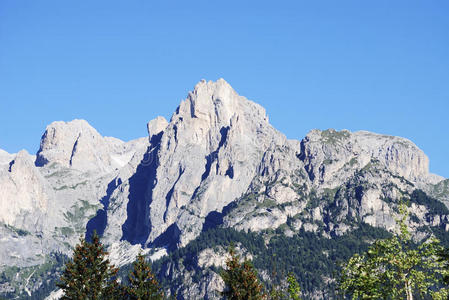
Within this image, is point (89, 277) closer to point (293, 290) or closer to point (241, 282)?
point (241, 282)

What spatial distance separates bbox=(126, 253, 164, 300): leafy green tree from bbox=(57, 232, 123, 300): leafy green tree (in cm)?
223

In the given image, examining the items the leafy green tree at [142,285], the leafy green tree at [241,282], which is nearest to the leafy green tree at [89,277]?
the leafy green tree at [142,285]

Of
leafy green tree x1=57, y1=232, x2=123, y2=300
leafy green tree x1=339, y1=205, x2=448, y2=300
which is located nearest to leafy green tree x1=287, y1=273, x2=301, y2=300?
leafy green tree x1=339, y1=205, x2=448, y2=300

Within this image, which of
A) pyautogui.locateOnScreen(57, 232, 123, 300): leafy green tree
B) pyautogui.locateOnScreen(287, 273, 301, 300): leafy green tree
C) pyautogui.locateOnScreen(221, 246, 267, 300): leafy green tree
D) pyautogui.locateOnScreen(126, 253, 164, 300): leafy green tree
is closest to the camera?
pyautogui.locateOnScreen(287, 273, 301, 300): leafy green tree

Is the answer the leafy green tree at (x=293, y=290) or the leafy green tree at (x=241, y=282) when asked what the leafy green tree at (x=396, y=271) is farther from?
the leafy green tree at (x=241, y=282)

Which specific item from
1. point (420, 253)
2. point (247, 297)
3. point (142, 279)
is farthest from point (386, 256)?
point (142, 279)

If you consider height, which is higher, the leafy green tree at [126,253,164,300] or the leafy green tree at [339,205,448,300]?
the leafy green tree at [126,253,164,300]

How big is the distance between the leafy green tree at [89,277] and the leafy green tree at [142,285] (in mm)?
2231

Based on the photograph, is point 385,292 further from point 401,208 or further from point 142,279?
point 142,279

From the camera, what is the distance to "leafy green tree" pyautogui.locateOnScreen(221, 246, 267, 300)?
254 ft

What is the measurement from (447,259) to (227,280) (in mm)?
25801

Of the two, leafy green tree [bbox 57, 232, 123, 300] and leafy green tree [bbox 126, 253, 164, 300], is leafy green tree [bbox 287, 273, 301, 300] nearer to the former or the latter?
leafy green tree [bbox 126, 253, 164, 300]

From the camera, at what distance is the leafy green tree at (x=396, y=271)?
62844 mm

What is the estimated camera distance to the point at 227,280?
7781cm
